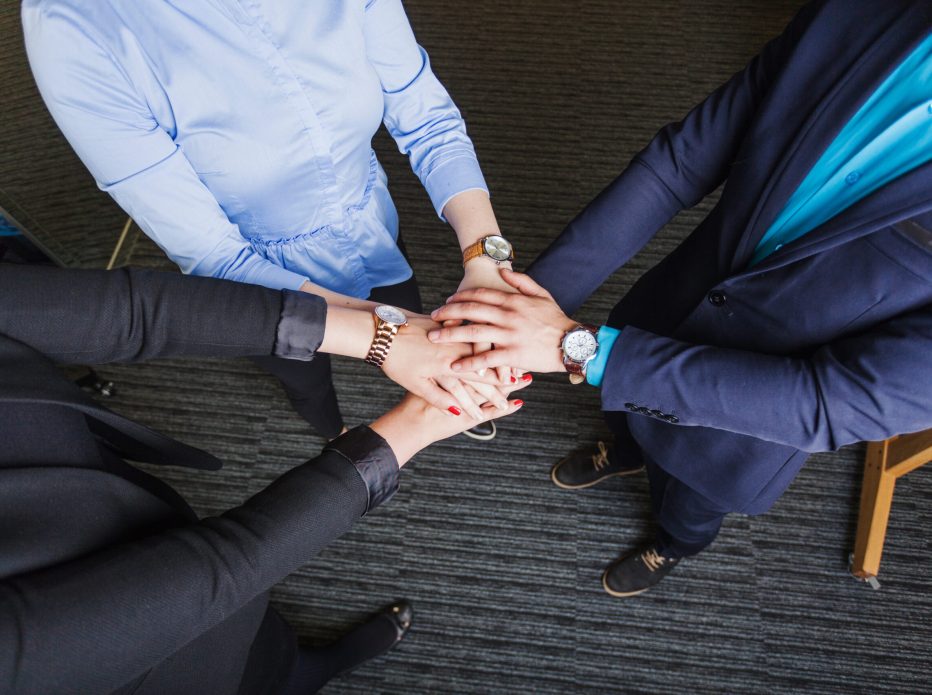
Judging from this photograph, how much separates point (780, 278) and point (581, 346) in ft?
1.14

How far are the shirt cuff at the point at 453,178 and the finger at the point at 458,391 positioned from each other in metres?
0.41

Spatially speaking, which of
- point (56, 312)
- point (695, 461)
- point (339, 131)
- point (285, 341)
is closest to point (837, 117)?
point (695, 461)

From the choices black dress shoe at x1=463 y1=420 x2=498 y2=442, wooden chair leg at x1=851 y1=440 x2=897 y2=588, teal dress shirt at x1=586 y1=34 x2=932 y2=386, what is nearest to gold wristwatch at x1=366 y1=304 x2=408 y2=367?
teal dress shirt at x1=586 y1=34 x2=932 y2=386

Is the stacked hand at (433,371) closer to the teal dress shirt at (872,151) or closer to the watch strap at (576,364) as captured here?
the watch strap at (576,364)

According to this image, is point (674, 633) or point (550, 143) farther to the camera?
point (550, 143)

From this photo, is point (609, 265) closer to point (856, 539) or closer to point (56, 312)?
point (56, 312)

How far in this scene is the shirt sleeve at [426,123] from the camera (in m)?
1.23

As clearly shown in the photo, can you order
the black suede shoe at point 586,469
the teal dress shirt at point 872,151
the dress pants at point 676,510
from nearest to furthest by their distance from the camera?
the teal dress shirt at point 872,151 < the dress pants at point 676,510 < the black suede shoe at point 586,469

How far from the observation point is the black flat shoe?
1.75 meters

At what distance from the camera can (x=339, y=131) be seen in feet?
3.76

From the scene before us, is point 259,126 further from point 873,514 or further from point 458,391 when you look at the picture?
point 873,514

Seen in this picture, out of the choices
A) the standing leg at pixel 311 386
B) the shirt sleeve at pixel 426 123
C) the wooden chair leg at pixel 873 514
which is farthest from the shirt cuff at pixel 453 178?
the wooden chair leg at pixel 873 514

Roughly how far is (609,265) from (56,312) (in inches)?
Result: 39.4

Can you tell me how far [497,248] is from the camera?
1.29 meters
